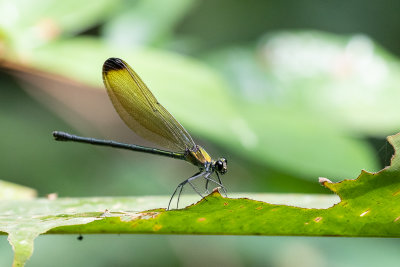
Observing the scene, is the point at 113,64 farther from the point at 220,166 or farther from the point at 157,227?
the point at 157,227

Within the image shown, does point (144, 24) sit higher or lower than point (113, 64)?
higher

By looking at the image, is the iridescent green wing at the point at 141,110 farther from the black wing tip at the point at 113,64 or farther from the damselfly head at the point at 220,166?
the damselfly head at the point at 220,166

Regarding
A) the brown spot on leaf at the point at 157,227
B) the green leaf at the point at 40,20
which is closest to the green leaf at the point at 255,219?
the brown spot on leaf at the point at 157,227

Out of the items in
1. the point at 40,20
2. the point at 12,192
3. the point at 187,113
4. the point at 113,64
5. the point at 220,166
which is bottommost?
the point at 220,166

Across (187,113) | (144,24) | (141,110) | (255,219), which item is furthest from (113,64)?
(255,219)

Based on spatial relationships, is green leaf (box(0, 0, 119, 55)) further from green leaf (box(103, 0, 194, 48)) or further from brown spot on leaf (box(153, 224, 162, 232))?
brown spot on leaf (box(153, 224, 162, 232))

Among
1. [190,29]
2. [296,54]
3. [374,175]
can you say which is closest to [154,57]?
[296,54]

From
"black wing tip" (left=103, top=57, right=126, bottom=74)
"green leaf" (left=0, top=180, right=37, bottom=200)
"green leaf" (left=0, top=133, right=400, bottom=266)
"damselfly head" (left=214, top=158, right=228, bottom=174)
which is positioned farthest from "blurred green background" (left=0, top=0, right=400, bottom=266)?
"green leaf" (left=0, top=133, right=400, bottom=266)
